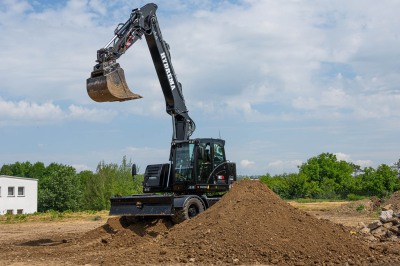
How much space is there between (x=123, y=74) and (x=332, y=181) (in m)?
57.0

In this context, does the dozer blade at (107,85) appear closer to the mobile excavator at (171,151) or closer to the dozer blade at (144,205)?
the mobile excavator at (171,151)

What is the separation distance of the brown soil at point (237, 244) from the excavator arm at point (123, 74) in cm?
371

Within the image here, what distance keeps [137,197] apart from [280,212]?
409 centimetres

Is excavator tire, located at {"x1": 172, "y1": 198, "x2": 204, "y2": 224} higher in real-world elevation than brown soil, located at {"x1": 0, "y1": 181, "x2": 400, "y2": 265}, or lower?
higher

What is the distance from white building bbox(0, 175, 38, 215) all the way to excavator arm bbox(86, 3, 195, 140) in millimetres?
45002

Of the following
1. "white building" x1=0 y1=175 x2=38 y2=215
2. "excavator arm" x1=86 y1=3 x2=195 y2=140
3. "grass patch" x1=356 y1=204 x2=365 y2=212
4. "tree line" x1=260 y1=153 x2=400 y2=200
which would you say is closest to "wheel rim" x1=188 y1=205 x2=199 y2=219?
"excavator arm" x1=86 y1=3 x2=195 y2=140

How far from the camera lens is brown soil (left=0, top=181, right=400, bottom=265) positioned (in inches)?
446

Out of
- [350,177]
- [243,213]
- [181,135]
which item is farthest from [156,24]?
[350,177]

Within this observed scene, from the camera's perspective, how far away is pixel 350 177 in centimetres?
7131

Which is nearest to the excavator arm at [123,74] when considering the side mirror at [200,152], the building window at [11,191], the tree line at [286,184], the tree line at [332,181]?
the side mirror at [200,152]

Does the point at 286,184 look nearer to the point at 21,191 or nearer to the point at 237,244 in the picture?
the point at 21,191

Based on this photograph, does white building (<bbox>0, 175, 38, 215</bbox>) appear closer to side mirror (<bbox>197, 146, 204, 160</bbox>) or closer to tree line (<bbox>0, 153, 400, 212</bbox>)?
tree line (<bbox>0, 153, 400, 212</bbox>)

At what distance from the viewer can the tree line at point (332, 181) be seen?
178 feet

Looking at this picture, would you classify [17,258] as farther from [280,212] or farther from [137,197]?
[280,212]
